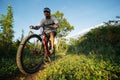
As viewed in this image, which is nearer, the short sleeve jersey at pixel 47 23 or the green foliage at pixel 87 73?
the green foliage at pixel 87 73

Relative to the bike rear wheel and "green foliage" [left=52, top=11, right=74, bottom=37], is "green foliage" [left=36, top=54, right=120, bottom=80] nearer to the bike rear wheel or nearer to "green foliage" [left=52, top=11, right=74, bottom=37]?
the bike rear wheel

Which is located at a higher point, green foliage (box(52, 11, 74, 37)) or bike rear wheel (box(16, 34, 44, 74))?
green foliage (box(52, 11, 74, 37))

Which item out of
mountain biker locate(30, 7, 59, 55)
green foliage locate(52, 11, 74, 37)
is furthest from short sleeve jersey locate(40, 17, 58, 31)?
green foliage locate(52, 11, 74, 37)

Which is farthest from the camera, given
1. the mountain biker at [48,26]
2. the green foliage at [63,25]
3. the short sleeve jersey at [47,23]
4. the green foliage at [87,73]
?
the green foliage at [63,25]

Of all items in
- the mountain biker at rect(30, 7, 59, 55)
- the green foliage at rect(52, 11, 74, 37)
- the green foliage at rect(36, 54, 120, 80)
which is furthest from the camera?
the green foliage at rect(52, 11, 74, 37)

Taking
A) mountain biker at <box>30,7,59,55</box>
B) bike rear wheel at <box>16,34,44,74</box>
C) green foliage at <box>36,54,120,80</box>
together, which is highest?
mountain biker at <box>30,7,59,55</box>

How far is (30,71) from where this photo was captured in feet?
18.6

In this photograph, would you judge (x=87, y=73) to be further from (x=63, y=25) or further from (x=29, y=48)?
(x=63, y=25)

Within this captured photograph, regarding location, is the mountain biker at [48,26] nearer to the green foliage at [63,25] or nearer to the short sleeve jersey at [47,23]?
the short sleeve jersey at [47,23]

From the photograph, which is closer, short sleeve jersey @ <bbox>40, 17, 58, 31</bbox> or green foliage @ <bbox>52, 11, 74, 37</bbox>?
short sleeve jersey @ <bbox>40, 17, 58, 31</bbox>

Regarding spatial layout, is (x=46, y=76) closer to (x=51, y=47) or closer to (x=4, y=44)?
(x=51, y=47)

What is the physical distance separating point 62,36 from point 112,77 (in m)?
35.2

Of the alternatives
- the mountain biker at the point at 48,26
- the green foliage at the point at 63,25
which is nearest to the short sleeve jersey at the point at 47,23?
the mountain biker at the point at 48,26

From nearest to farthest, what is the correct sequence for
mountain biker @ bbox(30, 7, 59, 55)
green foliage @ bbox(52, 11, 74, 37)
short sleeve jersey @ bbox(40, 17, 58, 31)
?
mountain biker @ bbox(30, 7, 59, 55), short sleeve jersey @ bbox(40, 17, 58, 31), green foliage @ bbox(52, 11, 74, 37)
